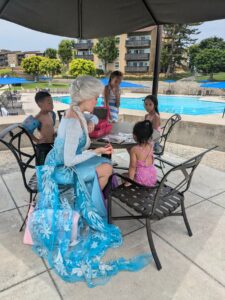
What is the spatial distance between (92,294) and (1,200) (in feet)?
5.53

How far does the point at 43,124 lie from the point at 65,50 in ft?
154

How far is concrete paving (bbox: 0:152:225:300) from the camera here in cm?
149

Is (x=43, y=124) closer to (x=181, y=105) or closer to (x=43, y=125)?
(x=43, y=125)

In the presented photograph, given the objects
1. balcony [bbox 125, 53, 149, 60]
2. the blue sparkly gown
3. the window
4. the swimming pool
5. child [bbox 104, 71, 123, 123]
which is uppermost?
balcony [bbox 125, 53, 149, 60]

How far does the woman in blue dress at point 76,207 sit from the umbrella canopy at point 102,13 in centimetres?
194

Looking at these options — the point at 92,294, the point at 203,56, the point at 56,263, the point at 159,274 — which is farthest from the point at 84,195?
the point at 203,56

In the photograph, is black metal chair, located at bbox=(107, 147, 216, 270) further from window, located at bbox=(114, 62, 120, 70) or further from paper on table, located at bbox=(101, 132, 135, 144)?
window, located at bbox=(114, 62, 120, 70)

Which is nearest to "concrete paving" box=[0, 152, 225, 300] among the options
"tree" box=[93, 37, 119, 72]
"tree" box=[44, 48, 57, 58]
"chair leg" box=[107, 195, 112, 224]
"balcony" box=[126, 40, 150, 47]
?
"chair leg" box=[107, 195, 112, 224]

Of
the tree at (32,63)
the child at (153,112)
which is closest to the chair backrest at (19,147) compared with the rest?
the child at (153,112)

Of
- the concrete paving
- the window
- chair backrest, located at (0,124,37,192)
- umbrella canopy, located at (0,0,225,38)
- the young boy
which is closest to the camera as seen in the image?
the concrete paving

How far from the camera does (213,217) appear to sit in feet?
7.75

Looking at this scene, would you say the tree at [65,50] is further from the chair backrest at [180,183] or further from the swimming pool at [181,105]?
the chair backrest at [180,183]

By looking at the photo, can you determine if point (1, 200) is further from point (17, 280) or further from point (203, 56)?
point (203, 56)

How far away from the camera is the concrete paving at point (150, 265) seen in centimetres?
149
